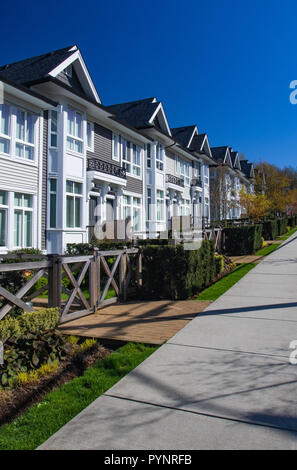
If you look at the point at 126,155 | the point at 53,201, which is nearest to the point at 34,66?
the point at 53,201

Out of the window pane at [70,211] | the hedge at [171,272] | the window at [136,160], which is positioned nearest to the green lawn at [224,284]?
the hedge at [171,272]

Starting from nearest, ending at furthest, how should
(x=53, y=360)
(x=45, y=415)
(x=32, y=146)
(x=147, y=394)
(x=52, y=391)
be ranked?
(x=45, y=415), (x=147, y=394), (x=52, y=391), (x=53, y=360), (x=32, y=146)

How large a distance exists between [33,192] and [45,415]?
40.5 feet

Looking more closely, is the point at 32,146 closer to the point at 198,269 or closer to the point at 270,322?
the point at 198,269

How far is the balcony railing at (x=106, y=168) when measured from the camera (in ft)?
57.5

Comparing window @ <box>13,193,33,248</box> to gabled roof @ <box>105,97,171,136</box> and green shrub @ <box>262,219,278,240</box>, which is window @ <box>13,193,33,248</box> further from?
green shrub @ <box>262,219,278,240</box>

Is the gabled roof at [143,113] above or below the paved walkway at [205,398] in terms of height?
above

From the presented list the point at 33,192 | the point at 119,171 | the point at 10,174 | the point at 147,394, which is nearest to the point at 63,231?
the point at 33,192

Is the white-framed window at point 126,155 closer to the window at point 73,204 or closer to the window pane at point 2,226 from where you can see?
the window at point 73,204

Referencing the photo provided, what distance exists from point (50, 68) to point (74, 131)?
2835mm

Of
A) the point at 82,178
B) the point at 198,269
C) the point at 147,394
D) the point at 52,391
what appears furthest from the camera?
the point at 82,178

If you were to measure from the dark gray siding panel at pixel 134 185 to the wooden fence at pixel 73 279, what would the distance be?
13.4 m

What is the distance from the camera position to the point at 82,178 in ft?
54.7

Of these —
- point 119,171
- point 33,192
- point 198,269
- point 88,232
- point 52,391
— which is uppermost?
point 119,171
